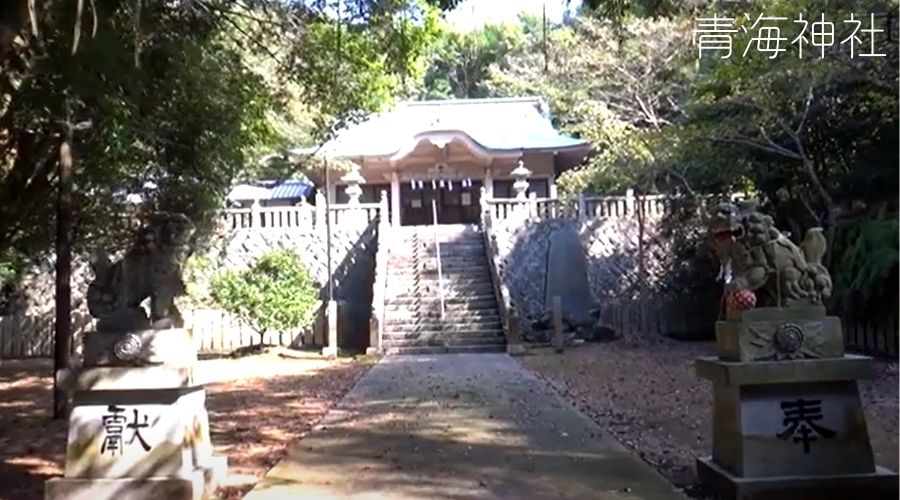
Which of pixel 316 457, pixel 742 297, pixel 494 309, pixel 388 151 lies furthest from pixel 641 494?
pixel 388 151

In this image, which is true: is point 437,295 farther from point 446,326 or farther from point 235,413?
point 235,413

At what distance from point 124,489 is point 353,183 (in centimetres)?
1832

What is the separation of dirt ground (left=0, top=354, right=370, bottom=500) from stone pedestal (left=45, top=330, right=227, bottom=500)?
607mm

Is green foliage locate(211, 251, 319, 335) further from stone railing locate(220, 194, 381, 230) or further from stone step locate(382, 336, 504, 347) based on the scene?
stone railing locate(220, 194, 381, 230)

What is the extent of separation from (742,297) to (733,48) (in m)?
7.50

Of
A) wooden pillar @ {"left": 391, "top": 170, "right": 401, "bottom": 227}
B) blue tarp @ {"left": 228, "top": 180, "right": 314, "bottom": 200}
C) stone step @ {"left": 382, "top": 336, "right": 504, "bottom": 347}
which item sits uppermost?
blue tarp @ {"left": 228, "top": 180, "right": 314, "bottom": 200}

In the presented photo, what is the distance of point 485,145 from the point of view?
82.3 feet

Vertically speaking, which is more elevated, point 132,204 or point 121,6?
point 121,6

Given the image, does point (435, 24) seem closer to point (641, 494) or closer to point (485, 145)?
point (641, 494)

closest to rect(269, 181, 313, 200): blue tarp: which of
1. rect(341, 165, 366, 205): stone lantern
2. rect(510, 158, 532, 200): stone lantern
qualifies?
rect(341, 165, 366, 205): stone lantern

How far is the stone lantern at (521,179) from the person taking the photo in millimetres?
22703

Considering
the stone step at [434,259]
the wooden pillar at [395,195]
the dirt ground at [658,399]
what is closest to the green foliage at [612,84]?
the stone step at [434,259]

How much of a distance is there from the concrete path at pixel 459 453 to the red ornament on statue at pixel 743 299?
1175 mm

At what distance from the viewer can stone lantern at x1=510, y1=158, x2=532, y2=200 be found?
22.7 meters
